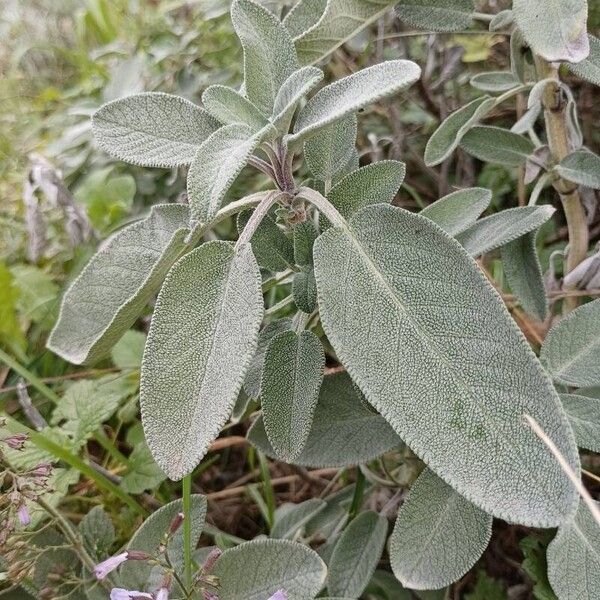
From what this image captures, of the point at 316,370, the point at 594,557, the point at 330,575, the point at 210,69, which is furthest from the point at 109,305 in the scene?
the point at 210,69

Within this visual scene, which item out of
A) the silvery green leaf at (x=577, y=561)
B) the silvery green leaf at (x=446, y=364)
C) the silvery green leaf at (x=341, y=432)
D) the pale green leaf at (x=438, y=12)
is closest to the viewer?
the silvery green leaf at (x=446, y=364)

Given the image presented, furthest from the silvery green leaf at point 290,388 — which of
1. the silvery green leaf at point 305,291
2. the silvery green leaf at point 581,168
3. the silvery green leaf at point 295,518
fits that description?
the silvery green leaf at point 581,168

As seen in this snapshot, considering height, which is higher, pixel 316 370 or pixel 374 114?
pixel 316 370

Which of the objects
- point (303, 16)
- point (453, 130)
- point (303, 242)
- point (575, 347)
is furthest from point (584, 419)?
point (303, 16)

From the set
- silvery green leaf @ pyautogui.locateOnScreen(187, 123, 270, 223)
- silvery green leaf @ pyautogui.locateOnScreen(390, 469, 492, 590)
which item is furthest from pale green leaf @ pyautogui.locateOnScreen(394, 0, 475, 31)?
silvery green leaf @ pyautogui.locateOnScreen(390, 469, 492, 590)

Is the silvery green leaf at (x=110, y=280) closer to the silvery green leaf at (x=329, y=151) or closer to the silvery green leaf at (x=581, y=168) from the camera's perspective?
the silvery green leaf at (x=329, y=151)

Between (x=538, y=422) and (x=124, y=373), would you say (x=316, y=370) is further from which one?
(x=124, y=373)
